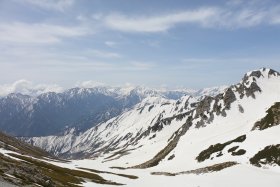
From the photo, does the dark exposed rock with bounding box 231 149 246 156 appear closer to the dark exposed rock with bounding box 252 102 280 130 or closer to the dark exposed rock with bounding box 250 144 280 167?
the dark exposed rock with bounding box 250 144 280 167

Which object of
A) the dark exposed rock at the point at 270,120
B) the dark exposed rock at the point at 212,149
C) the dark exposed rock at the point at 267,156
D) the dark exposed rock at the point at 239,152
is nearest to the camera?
the dark exposed rock at the point at 267,156

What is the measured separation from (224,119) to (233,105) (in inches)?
461

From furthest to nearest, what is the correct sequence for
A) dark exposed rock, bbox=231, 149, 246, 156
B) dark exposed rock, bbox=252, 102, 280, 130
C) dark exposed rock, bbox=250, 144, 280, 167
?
1. dark exposed rock, bbox=252, 102, 280, 130
2. dark exposed rock, bbox=231, 149, 246, 156
3. dark exposed rock, bbox=250, 144, 280, 167

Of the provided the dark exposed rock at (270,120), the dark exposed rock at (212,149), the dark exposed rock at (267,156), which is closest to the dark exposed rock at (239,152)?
the dark exposed rock at (267,156)

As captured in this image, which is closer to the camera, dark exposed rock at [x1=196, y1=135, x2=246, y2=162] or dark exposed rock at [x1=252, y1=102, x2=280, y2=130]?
dark exposed rock at [x1=196, y1=135, x2=246, y2=162]

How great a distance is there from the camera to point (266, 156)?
93.7m

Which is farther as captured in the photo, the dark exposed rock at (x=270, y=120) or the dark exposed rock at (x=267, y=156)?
the dark exposed rock at (x=270, y=120)

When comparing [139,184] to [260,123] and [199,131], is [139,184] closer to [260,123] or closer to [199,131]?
[260,123]

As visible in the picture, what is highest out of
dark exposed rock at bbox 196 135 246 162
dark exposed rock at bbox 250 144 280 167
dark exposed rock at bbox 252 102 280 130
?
dark exposed rock at bbox 252 102 280 130

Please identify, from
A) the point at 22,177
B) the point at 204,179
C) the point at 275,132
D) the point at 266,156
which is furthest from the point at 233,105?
the point at 22,177

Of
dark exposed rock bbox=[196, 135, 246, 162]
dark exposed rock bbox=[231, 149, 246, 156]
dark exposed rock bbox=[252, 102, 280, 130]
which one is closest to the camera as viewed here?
dark exposed rock bbox=[231, 149, 246, 156]

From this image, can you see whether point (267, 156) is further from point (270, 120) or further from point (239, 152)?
point (270, 120)

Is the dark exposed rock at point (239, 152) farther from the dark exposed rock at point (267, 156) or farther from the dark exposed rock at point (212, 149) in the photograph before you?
the dark exposed rock at point (212, 149)

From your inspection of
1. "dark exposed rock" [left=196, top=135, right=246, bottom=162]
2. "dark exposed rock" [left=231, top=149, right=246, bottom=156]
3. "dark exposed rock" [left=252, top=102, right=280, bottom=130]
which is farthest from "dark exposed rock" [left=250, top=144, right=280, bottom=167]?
"dark exposed rock" [left=252, top=102, right=280, bottom=130]
